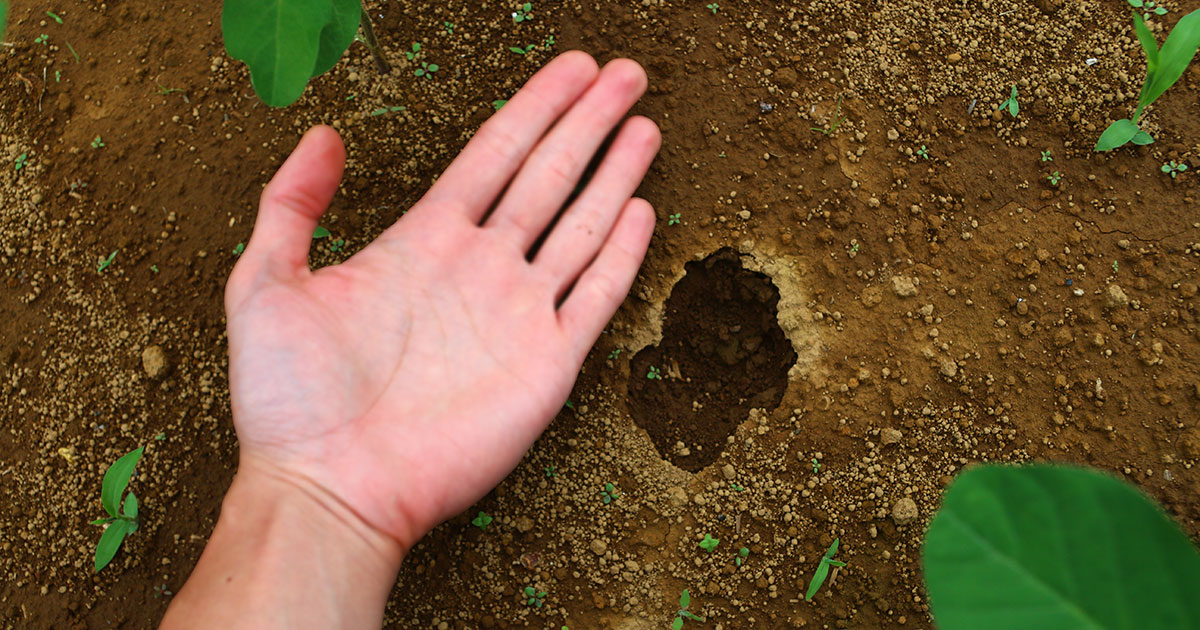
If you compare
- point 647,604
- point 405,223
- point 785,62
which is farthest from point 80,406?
point 785,62

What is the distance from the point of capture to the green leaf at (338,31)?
147 cm

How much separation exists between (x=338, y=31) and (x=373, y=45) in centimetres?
40

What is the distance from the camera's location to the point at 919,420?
1.87 meters

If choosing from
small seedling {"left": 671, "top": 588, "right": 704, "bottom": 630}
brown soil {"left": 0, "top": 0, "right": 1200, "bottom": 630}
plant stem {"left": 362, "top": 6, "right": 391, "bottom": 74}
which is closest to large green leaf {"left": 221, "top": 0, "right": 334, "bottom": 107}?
plant stem {"left": 362, "top": 6, "right": 391, "bottom": 74}

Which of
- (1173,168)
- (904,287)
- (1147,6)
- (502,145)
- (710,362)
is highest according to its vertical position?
(1147,6)

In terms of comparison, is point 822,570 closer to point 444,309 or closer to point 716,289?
point 716,289

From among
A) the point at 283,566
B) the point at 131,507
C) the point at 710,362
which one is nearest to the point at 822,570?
the point at 710,362

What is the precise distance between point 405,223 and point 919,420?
1388 millimetres

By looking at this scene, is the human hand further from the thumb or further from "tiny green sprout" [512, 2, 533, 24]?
"tiny green sprout" [512, 2, 533, 24]

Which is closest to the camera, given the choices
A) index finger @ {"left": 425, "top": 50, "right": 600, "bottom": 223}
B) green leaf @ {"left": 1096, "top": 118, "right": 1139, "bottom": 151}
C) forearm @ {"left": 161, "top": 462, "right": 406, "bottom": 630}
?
forearm @ {"left": 161, "top": 462, "right": 406, "bottom": 630}

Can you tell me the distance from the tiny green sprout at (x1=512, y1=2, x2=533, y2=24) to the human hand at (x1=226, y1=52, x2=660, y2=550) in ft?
1.31

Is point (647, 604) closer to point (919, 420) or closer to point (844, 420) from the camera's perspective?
point (844, 420)

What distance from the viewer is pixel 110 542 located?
183cm

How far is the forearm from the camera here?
1388 millimetres
